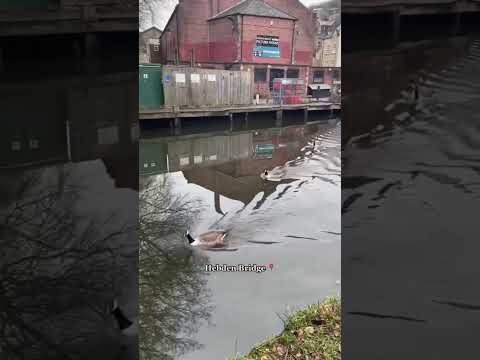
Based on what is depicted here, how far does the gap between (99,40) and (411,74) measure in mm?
1499

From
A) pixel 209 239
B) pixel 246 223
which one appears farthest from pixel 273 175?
pixel 209 239

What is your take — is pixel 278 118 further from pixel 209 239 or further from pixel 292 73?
pixel 209 239

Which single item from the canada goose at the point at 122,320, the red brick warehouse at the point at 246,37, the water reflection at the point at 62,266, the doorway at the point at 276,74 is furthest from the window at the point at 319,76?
the canada goose at the point at 122,320

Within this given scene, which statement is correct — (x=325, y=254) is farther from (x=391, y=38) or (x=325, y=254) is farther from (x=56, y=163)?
(x=56, y=163)

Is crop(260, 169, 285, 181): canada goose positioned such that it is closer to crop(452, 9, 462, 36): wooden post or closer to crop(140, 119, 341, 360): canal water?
crop(140, 119, 341, 360): canal water

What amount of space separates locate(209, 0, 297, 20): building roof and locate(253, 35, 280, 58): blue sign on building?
0.10 m

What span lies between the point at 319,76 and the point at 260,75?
0.29 meters

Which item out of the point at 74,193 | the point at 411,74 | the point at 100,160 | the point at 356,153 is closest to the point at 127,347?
the point at 74,193

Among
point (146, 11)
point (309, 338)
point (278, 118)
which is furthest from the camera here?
point (278, 118)

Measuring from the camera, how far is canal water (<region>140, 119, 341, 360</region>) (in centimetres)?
171

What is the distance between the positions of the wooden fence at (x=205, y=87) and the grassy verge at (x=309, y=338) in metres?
1.08

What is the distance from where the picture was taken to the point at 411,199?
1.78 meters

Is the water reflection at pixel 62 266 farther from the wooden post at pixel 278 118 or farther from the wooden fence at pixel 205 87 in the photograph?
the wooden post at pixel 278 118

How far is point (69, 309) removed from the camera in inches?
70.2
